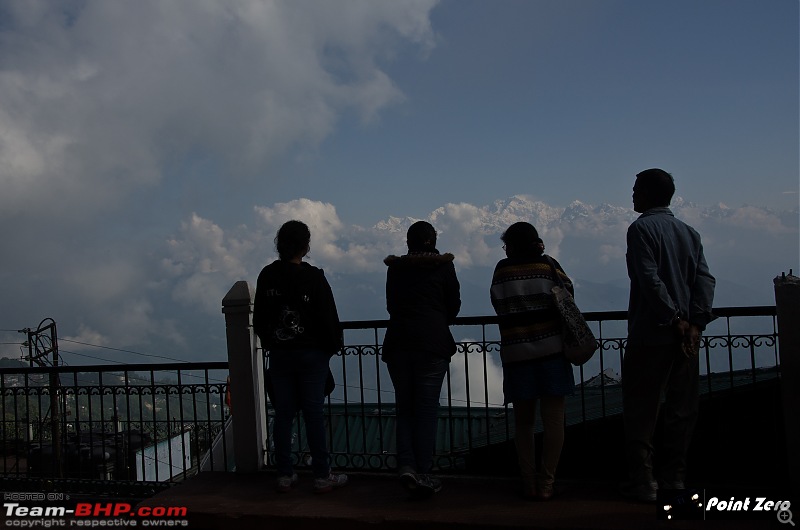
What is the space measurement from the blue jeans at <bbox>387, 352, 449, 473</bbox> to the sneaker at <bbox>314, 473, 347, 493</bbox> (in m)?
0.70

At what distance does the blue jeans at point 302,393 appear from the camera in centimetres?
500

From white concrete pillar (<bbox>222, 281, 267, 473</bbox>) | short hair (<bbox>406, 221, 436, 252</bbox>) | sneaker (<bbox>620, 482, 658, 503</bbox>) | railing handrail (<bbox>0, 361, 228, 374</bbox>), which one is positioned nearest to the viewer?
sneaker (<bbox>620, 482, 658, 503</bbox>)

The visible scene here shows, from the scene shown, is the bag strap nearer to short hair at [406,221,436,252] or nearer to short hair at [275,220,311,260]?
short hair at [406,221,436,252]

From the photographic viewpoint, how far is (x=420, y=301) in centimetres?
478

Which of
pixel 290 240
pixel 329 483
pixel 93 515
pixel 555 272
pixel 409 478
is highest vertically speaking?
pixel 290 240

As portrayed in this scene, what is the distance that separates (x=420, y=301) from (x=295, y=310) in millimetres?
940

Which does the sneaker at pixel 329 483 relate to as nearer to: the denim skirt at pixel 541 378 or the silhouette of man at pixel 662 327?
the denim skirt at pixel 541 378

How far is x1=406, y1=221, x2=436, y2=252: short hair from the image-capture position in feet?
15.9

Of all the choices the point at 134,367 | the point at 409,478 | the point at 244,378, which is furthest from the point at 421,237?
the point at 134,367

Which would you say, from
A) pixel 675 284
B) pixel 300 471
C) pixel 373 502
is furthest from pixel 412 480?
pixel 675 284

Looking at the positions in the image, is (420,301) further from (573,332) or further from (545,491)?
(545,491)

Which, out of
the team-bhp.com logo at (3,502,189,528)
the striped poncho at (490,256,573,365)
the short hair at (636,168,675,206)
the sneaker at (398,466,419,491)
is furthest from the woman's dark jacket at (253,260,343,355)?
the short hair at (636,168,675,206)

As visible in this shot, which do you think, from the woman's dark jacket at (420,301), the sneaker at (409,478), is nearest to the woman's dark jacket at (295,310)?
the woman's dark jacket at (420,301)

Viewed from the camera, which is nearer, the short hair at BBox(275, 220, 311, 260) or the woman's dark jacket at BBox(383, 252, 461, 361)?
the woman's dark jacket at BBox(383, 252, 461, 361)
